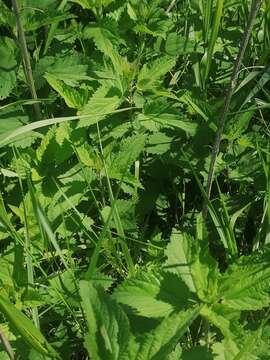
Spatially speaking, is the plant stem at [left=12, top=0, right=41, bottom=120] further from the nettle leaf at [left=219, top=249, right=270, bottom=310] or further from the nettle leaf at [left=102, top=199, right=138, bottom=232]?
the nettle leaf at [left=219, top=249, right=270, bottom=310]

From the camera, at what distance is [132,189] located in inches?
67.0

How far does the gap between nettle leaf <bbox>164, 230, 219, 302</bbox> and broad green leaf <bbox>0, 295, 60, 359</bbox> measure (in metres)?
0.33

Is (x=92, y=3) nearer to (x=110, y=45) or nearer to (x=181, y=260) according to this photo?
(x=110, y=45)

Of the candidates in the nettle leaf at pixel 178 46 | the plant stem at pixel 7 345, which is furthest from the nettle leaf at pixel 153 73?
the plant stem at pixel 7 345

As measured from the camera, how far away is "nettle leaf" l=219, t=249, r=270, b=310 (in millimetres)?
1210

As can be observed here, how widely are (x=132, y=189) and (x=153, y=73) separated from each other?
0.36 meters

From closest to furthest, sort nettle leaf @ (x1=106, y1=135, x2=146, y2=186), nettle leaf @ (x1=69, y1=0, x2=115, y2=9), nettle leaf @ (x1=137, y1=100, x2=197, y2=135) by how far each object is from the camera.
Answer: nettle leaf @ (x1=106, y1=135, x2=146, y2=186), nettle leaf @ (x1=137, y1=100, x2=197, y2=135), nettle leaf @ (x1=69, y1=0, x2=115, y2=9)

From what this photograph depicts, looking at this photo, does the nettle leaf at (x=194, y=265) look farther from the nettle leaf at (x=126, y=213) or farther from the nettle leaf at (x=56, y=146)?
the nettle leaf at (x=56, y=146)

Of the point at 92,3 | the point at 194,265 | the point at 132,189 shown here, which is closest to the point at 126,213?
the point at 132,189

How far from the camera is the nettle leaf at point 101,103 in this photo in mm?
1558

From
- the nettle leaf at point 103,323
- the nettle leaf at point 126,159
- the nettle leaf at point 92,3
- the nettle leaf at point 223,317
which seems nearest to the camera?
the nettle leaf at point 103,323

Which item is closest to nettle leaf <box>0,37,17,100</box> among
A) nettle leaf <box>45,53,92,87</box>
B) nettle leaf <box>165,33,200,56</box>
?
nettle leaf <box>45,53,92,87</box>

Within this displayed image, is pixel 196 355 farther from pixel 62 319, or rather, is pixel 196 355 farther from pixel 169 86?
pixel 169 86

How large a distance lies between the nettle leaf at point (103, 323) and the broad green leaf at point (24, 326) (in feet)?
0.45
